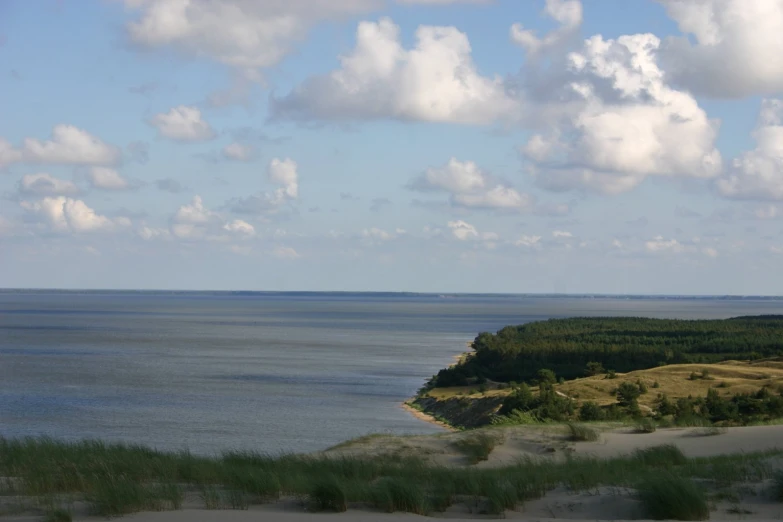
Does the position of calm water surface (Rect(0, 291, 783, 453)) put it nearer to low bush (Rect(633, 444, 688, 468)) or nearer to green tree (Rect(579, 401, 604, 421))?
green tree (Rect(579, 401, 604, 421))

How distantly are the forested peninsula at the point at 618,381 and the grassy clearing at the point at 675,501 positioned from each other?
11174 mm

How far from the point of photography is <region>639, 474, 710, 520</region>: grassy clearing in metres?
10.8

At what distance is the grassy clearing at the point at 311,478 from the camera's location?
11703 mm

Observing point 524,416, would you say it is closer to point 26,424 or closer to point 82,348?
point 26,424

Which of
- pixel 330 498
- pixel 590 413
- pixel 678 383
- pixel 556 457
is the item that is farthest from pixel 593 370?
pixel 330 498

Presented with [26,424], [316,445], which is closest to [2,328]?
[26,424]

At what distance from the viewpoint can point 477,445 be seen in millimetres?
18391

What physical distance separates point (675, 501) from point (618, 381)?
35720 mm

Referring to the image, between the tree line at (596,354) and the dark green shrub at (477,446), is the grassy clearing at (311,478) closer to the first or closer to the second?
the dark green shrub at (477,446)

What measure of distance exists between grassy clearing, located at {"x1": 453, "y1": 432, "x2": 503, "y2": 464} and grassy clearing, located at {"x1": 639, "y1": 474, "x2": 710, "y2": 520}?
6696 millimetres

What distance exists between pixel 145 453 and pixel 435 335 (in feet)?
398

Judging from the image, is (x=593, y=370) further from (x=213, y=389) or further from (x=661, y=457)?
(x=661, y=457)

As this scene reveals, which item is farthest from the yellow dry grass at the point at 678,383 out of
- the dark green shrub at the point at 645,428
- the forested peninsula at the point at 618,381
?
the dark green shrub at the point at 645,428

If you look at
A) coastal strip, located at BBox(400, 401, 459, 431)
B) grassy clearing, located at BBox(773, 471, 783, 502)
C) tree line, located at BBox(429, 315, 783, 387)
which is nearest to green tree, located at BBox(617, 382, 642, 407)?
coastal strip, located at BBox(400, 401, 459, 431)
